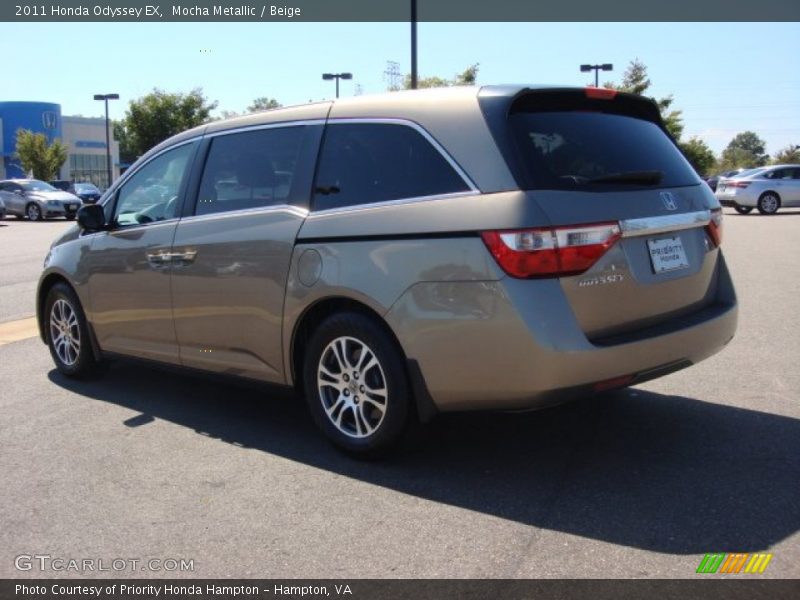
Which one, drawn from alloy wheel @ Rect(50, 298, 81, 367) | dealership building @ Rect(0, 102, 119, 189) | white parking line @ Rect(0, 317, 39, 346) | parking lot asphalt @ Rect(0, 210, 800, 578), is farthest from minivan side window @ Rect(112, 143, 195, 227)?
dealership building @ Rect(0, 102, 119, 189)

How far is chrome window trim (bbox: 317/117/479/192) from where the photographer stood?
3.85 meters

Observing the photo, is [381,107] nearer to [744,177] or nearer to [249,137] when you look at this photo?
[249,137]

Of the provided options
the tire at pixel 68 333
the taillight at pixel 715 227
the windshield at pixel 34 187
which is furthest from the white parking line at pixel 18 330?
the windshield at pixel 34 187

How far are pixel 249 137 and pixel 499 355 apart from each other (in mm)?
2271

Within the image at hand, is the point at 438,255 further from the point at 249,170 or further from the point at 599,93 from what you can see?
the point at 249,170

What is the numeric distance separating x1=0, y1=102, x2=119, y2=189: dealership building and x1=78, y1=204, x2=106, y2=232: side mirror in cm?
6215

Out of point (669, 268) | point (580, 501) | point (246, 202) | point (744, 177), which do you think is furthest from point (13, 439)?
point (744, 177)

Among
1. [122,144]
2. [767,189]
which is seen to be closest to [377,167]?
[767,189]

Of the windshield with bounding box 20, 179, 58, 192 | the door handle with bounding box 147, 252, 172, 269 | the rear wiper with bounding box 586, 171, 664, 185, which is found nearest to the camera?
the rear wiper with bounding box 586, 171, 664, 185

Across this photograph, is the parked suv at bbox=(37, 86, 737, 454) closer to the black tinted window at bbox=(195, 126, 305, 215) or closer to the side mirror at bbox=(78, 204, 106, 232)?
the black tinted window at bbox=(195, 126, 305, 215)

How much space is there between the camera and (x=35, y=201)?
2956 centimetres

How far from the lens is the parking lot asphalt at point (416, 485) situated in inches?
128

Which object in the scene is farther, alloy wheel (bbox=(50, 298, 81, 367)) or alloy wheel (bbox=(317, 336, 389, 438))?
alloy wheel (bbox=(50, 298, 81, 367))

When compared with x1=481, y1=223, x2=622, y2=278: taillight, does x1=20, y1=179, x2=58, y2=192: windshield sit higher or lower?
higher
